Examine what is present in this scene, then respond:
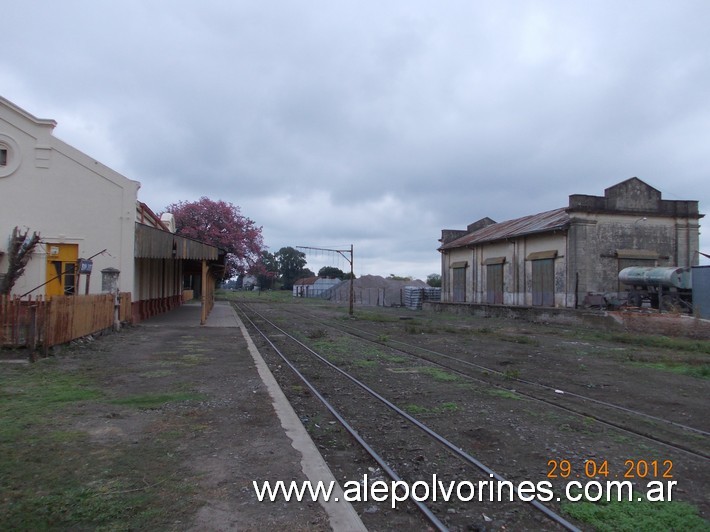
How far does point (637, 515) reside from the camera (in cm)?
428

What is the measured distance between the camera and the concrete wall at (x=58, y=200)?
18.0m

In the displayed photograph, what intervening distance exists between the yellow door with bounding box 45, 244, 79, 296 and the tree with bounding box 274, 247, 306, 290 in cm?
11876

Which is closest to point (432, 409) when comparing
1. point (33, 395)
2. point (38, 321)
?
point (33, 395)

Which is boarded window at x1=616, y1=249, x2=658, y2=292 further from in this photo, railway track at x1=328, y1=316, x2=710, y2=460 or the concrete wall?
the concrete wall

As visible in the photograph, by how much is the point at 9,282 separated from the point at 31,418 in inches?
500

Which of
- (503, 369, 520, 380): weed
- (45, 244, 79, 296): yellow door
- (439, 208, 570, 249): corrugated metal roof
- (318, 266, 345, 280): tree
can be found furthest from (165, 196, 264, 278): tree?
(318, 266, 345, 280): tree

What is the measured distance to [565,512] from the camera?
4348 millimetres

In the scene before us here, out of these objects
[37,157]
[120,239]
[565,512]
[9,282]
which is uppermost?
[37,157]

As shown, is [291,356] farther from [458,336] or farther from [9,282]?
[9,282]

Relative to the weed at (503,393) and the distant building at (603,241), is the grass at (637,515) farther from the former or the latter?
the distant building at (603,241)

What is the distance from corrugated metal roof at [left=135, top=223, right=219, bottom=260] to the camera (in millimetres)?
19438

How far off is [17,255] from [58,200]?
2.48m

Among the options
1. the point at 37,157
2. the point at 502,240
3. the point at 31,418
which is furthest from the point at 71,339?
the point at 502,240

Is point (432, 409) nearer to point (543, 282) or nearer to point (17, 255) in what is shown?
point (17, 255)
